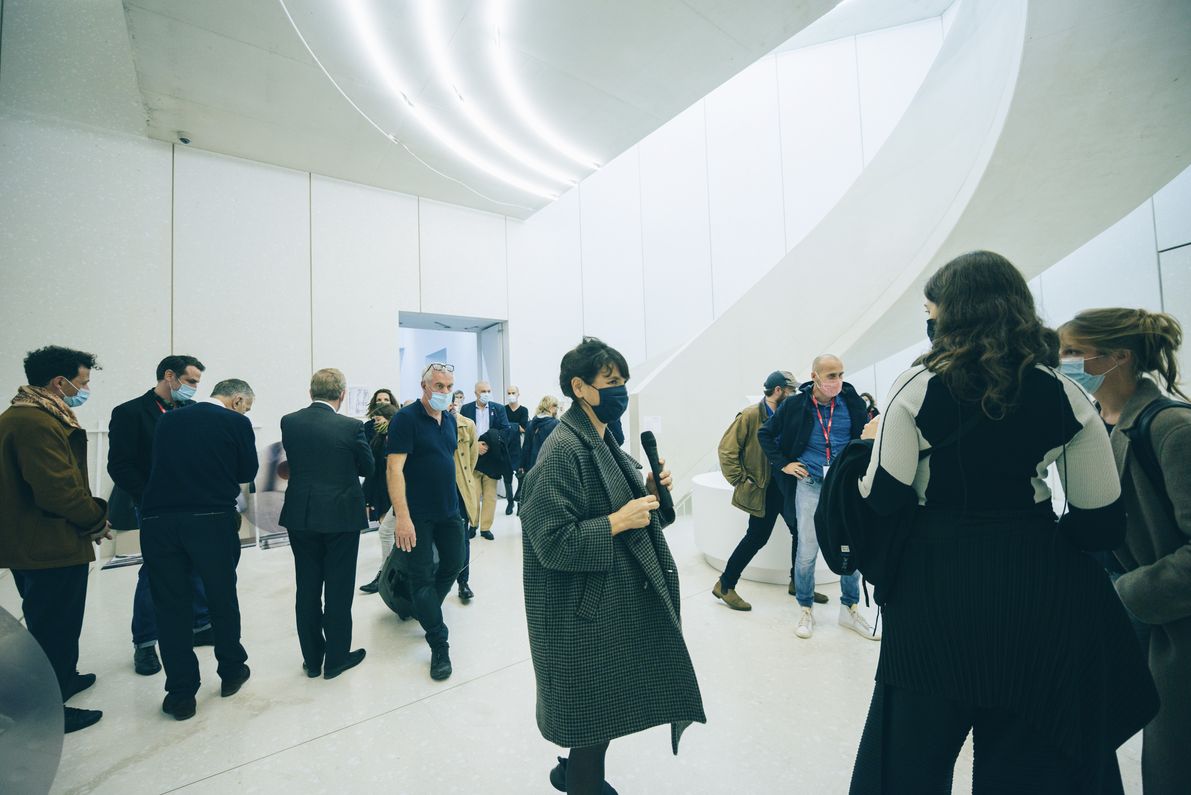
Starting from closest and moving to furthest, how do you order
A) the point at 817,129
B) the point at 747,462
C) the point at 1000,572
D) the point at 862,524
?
the point at 1000,572
the point at 862,524
the point at 747,462
the point at 817,129

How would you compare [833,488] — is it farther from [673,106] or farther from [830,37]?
[830,37]

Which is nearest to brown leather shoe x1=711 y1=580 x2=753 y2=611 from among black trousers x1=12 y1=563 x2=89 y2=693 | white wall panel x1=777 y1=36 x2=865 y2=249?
black trousers x1=12 y1=563 x2=89 y2=693

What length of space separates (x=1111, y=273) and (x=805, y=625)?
148 inches

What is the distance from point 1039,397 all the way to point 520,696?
2315 millimetres

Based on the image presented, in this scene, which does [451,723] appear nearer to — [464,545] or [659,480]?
[464,545]

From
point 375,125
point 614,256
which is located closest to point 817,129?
point 614,256

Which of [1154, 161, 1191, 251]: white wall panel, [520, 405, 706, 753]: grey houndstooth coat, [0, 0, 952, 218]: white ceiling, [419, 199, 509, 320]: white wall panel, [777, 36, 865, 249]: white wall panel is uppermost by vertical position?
[777, 36, 865, 249]: white wall panel

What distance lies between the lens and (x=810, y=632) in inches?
112

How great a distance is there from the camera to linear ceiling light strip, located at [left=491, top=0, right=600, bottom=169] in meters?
3.65

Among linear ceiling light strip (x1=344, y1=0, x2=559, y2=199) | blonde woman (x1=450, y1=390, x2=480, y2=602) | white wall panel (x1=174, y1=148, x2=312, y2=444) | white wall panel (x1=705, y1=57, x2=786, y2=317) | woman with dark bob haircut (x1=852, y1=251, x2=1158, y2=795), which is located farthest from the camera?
white wall panel (x1=705, y1=57, x2=786, y2=317)

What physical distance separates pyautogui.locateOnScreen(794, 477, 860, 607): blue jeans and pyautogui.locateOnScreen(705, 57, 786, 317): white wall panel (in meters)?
5.58

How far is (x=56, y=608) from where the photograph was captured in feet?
7.13

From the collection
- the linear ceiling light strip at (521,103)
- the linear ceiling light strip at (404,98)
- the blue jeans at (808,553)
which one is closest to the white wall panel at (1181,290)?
the blue jeans at (808,553)

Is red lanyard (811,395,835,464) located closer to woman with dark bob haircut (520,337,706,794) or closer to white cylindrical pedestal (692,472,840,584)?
white cylindrical pedestal (692,472,840,584)
